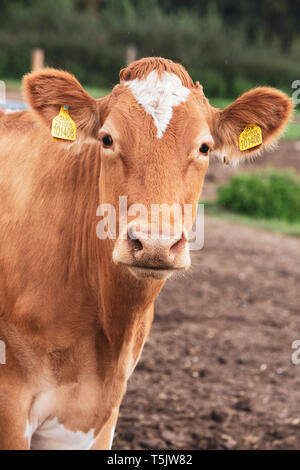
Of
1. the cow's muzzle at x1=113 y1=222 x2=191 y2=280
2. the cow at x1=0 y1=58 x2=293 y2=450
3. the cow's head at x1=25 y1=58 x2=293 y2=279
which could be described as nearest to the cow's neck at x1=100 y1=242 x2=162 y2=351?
the cow at x1=0 y1=58 x2=293 y2=450

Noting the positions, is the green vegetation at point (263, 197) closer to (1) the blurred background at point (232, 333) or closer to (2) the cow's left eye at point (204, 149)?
(1) the blurred background at point (232, 333)

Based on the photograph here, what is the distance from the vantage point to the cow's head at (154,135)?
85.7 inches

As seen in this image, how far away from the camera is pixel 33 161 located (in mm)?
2859

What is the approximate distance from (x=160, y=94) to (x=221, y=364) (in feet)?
10.1

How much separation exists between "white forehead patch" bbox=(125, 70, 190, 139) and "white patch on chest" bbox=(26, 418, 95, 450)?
→ 4.87 feet

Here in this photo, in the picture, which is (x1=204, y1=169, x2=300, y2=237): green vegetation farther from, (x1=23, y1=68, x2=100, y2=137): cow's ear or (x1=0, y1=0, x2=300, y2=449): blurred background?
(x1=23, y1=68, x2=100, y2=137): cow's ear

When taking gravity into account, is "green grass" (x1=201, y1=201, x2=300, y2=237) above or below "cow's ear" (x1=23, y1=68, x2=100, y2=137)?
below

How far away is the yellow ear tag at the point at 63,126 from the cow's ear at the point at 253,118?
26.7 inches

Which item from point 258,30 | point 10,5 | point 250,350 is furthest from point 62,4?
point 250,350

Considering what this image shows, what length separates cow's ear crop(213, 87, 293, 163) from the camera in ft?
9.29

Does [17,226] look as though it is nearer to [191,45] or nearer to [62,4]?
[191,45]

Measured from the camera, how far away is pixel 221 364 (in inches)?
197

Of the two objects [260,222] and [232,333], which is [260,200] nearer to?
[260,222]

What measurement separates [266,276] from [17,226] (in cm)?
507
